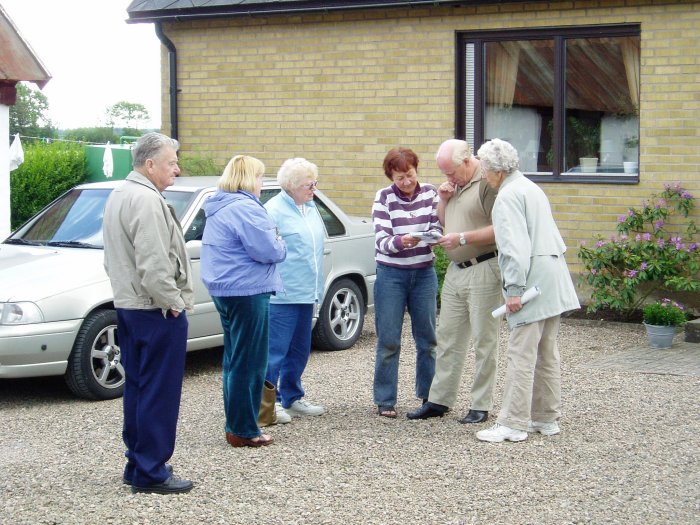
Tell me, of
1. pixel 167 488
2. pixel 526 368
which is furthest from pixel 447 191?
pixel 167 488

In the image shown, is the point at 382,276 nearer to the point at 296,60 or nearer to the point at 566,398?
the point at 566,398

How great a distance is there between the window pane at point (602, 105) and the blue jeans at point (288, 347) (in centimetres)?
589

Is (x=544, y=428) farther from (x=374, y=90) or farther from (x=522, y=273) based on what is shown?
(x=374, y=90)

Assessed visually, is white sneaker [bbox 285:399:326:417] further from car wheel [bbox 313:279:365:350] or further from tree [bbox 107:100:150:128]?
tree [bbox 107:100:150:128]

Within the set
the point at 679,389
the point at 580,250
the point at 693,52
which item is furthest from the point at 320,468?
the point at 693,52

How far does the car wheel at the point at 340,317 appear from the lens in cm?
1003

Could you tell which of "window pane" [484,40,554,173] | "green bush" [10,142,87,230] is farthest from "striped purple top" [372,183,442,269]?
"green bush" [10,142,87,230]

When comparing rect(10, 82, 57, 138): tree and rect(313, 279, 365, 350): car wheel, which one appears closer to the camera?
rect(313, 279, 365, 350): car wheel

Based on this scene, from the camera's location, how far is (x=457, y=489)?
572cm

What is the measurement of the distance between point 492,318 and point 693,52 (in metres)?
5.83

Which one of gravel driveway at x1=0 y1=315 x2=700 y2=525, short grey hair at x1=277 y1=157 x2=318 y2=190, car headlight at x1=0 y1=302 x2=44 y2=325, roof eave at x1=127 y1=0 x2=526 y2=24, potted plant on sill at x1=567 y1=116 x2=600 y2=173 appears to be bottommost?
→ gravel driveway at x1=0 y1=315 x2=700 y2=525

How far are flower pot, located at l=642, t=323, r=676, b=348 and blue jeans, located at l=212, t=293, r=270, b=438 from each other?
492 centimetres

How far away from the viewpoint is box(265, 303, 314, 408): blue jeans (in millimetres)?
7223

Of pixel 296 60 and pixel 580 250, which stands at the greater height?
pixel 296 60
